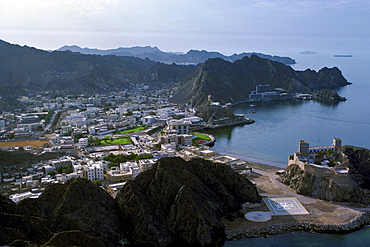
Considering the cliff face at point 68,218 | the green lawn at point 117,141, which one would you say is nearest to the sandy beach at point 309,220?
the cliff face at point 68,218

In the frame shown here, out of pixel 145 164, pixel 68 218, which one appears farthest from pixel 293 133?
pixel 68 218

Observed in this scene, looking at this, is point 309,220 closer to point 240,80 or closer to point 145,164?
point 145,164

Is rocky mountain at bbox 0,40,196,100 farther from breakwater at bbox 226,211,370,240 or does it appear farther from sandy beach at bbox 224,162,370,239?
breakwater at bbox 226,211,370,240

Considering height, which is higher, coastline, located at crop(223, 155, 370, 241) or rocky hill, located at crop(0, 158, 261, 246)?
rocky hill, located at crop(0, 158, 261, 246)

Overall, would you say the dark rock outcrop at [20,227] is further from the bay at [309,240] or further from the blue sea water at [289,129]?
the blue sea water at [289,129]

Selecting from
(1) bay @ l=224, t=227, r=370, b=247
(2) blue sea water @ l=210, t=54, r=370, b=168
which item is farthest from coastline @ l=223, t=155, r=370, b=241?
(2) blue sea water @ l=210, t=54, r=370, b=168

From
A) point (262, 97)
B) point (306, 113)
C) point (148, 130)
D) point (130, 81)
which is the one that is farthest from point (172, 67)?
point (148, 130)

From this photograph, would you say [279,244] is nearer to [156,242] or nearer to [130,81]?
[156,242]
